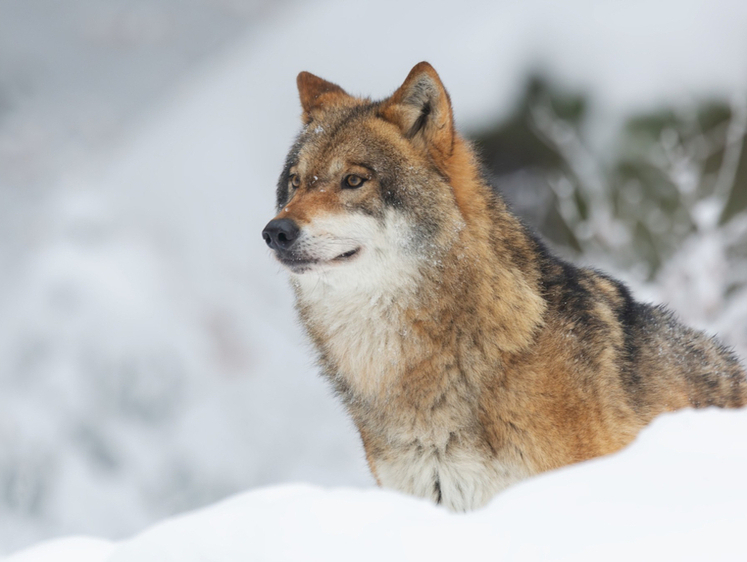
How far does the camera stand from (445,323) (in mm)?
3457

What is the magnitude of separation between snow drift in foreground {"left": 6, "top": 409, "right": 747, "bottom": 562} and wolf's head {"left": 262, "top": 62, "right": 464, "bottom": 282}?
1720mm

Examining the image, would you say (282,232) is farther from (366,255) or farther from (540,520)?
(540,520)

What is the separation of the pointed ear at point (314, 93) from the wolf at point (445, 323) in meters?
0.48

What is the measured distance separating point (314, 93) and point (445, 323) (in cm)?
181

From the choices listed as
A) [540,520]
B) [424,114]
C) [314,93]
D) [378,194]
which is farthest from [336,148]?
[540,520]

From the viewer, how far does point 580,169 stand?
37.4ft

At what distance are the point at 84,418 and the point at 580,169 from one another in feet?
31.1

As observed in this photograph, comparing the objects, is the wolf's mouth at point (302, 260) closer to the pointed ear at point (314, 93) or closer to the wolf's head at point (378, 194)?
the wolf's head at point (378, 194)

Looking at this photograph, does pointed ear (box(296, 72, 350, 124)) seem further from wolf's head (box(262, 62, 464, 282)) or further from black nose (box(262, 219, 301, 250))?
black nose (box(262, 219, 301, 250))

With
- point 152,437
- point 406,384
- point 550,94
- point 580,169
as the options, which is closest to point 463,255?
point 406,384

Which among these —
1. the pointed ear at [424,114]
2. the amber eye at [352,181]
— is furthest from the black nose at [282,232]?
the pointed ear at [424,114]

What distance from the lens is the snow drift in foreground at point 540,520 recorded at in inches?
58.6

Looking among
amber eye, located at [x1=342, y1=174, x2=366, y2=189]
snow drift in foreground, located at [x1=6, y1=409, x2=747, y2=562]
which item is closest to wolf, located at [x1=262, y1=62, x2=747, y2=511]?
amber eye, located at [x1=342, y1=174, x2=366, y2=189]

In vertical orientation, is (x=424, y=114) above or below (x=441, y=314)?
above
